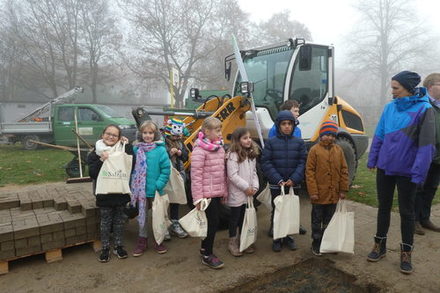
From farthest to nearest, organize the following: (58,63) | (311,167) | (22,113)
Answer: (58,63) → (22,113) → (311,167)

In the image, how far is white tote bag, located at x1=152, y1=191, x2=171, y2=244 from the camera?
335cm

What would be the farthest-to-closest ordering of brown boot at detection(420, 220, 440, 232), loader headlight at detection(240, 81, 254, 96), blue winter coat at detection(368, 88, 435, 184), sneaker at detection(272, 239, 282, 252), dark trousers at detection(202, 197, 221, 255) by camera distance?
1. loader headlight at detection(240, 81, 254, 96)
2. brown boot at detection(420, 220, 440, 232)
3. sneaker at detection(272, 239, 282, 252)
4. dark trousers at detection(202, 197, 221, 255)
5. blue winter coat at detection(368, 88, 435, 184)

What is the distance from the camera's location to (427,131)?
109 inches

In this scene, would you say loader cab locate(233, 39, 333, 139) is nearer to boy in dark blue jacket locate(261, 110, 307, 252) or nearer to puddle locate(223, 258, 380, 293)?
boy in dark blue jacket locate(261, 110, 307, 252)

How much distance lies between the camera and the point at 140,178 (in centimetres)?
338

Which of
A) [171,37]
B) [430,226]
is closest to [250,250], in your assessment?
[430,226]

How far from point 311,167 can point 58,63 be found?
89.8ft

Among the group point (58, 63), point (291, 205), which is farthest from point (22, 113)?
point (291, 205)

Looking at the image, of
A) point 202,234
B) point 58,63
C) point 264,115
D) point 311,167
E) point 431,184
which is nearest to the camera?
point 202,234

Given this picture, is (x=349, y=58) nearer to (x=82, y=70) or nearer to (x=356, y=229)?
(x=82, y=70)

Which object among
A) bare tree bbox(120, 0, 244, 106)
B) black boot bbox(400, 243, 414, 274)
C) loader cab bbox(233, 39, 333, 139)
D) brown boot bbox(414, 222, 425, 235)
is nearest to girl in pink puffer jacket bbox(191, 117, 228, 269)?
black boot bbox(400, 243, 414, 274)

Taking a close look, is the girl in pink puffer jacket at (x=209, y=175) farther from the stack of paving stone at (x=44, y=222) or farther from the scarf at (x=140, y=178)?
the stack of paving stone at (x=44, y=222)

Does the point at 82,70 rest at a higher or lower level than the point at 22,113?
higher

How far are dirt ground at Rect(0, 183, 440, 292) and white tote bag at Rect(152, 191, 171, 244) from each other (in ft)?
0.88
